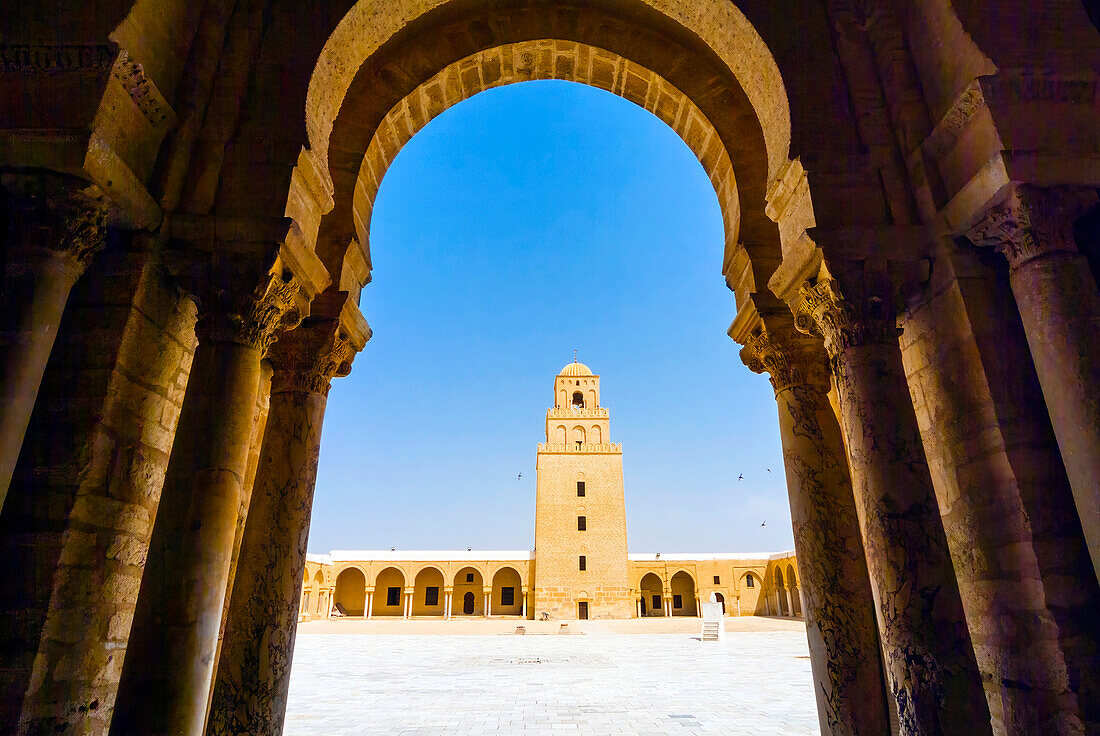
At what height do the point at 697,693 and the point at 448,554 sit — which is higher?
the point at 448,554

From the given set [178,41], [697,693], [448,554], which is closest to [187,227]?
[178,41]

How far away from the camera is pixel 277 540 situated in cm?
389

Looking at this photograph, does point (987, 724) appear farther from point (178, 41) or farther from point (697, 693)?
point (697, 693)

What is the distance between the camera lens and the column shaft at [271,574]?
136 inches

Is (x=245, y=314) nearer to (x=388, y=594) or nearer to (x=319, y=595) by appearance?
(x=319, y=595)

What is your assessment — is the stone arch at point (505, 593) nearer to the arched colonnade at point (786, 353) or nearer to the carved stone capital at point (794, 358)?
the carved stone capital at point (794, 358)

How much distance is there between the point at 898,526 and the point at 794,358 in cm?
183

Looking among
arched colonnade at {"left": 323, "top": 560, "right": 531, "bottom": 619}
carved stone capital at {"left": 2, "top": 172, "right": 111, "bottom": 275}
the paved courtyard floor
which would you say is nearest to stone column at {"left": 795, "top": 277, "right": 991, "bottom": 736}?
the paved courtyard floor

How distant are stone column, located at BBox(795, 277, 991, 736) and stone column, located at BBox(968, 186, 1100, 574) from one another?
586 mm

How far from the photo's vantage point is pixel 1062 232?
9.73 feet

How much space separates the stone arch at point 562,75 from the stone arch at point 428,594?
4045cm

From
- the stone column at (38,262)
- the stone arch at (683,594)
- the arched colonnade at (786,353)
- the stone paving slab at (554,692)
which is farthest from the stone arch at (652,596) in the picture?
the stone column at (38,262)

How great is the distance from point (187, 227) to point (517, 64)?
11.9 ft

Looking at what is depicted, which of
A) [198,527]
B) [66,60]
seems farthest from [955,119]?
[66,60]
